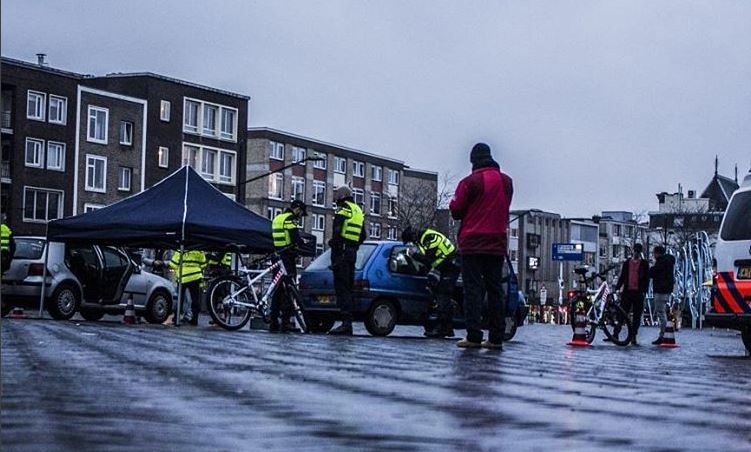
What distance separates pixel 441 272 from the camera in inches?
806

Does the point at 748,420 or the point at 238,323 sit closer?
the point at 748,420

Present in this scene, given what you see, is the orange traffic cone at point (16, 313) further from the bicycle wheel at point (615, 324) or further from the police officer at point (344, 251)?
the bicycle wheel at point (615, 324)

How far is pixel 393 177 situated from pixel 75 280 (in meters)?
109

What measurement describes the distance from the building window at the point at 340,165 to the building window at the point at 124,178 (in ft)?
117

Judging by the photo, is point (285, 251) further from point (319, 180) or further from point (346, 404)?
point (319, 180)

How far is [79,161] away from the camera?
86750mm

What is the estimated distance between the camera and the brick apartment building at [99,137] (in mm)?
81500

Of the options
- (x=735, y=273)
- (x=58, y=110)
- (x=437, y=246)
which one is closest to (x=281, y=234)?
(x=437, y=246)

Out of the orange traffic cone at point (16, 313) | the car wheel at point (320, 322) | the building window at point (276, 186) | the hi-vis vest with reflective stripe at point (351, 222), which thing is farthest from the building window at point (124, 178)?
the hi-vis vest with reflective stripe at point (351, 222)

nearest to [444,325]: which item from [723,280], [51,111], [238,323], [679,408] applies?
[238,323]

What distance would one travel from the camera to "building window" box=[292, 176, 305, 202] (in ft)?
393

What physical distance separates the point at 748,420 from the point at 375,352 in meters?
5.59

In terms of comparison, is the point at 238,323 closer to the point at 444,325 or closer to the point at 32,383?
the point at 444,325

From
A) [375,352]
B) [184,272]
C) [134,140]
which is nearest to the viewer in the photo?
[375,352]
